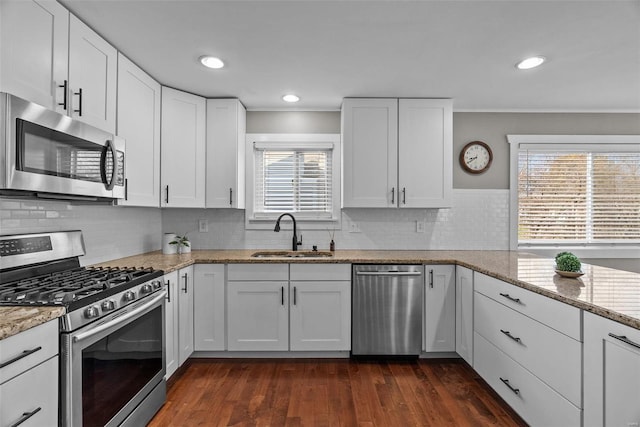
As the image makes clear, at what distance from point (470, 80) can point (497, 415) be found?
2380mm

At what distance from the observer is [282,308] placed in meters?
2.85

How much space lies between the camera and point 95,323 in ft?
4.95

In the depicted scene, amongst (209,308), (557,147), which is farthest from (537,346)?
(557,147)

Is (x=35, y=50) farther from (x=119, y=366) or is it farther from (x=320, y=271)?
(x=320, y=271)

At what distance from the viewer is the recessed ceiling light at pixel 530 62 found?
235 centimetres

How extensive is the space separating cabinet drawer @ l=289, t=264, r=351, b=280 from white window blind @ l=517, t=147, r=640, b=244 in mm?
1972

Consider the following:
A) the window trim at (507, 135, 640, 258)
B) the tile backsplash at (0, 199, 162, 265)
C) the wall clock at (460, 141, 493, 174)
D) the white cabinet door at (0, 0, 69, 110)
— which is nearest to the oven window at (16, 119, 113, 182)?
the white cabinet door at (0, 0, 69, 110)

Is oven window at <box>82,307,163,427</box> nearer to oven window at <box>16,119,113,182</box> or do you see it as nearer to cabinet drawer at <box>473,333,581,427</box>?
oven window at <box>16,119,113,182</box>

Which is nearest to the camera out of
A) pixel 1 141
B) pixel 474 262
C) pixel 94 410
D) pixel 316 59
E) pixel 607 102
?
pixel 1 141

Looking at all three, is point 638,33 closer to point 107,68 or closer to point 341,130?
point 341,130

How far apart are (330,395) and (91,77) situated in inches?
97.1

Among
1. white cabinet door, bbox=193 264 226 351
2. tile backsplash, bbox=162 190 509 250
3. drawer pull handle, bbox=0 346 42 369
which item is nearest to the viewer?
drawer pull handle, bbox=0 346 42 369

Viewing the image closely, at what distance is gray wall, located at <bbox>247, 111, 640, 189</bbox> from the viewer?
3.52m

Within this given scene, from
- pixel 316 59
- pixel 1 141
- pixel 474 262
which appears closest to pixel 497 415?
pixel 474 262
